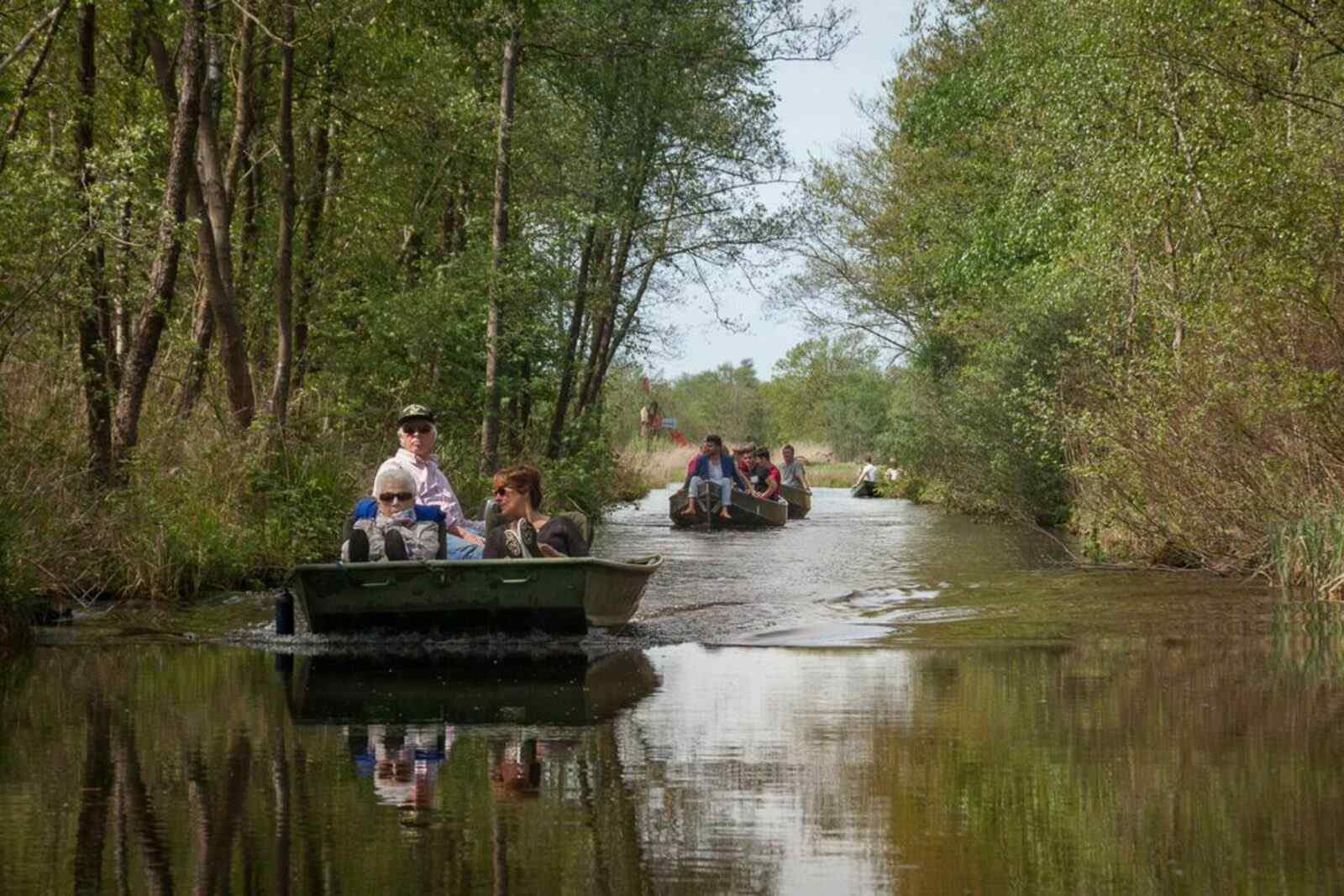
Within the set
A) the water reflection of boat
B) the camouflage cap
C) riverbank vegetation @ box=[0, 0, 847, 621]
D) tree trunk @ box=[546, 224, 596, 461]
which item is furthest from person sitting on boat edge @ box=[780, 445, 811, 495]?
the water reflection of boat

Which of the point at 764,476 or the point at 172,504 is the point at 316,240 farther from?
the point at 764,476

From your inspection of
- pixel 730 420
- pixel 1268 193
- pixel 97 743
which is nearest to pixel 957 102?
pixel 1268 193

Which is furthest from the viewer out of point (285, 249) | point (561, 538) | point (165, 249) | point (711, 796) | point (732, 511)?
point (732, 511)

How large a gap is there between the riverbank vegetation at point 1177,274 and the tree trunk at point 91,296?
865 centimetres

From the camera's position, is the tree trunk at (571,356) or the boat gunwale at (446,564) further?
the tree trunk at (571,356)

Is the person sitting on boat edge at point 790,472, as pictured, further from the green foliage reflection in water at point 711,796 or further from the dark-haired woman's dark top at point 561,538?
the green foliage reflection in water at point 711,796

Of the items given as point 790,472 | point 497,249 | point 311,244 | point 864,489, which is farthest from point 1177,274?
point 864,489

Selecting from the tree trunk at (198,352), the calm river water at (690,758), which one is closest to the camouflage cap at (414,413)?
the calm river water at (690,758)

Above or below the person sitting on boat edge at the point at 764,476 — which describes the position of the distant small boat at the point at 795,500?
below

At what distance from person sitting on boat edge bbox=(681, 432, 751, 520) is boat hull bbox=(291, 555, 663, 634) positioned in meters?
18.9

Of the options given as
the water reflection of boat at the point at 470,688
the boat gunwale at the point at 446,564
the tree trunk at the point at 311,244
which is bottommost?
the water reflection of boat at the point at 470,688

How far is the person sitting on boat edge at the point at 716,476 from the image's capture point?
31.6 metres

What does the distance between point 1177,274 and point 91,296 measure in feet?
33.0

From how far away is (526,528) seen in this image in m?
12.5
